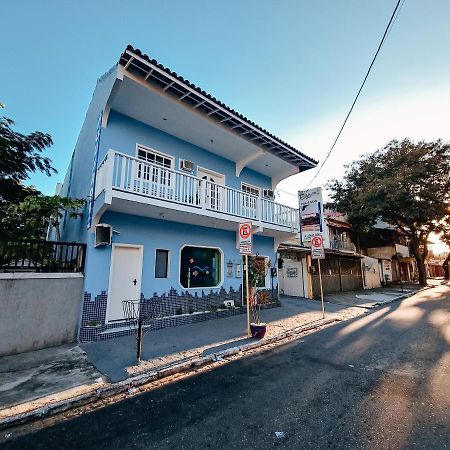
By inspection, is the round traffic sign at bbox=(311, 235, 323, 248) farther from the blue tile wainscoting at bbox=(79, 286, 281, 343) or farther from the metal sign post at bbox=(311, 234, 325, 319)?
the blue tile wainscoting at bbox=(79, 286, 281, 343)

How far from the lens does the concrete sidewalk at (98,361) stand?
428 centimetres

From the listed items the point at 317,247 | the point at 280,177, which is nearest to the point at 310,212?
the point at 317,247

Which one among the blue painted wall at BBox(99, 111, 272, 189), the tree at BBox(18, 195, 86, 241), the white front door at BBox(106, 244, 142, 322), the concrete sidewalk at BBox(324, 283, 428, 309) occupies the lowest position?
the concrete sidewalk at BBox(324, 283, 428, 309)

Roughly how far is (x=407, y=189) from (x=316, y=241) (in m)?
16.1

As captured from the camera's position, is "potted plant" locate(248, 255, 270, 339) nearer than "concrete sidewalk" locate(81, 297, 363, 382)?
No

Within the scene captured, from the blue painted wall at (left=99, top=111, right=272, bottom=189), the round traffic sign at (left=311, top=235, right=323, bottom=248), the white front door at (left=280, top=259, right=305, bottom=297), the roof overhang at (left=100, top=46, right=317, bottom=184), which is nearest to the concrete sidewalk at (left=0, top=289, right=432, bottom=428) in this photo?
the round traffic sign at (left=311, top=235, right=323, bottom=248)

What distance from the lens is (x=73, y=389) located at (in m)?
4.41

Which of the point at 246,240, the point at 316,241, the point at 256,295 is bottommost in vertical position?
the point at 256,295

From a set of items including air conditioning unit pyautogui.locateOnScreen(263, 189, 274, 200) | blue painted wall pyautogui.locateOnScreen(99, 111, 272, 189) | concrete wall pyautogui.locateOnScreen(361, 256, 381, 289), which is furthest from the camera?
concrete wall pyautogui.locateOnScreen(361, 256, 381, 289)

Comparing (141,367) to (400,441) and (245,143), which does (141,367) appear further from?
(245,143)

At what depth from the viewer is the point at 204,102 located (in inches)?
350

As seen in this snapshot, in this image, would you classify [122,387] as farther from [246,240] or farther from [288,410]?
[246,240]

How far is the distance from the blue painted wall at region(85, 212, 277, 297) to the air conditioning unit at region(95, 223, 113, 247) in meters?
0.26

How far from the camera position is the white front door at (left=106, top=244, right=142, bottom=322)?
7.73 m
